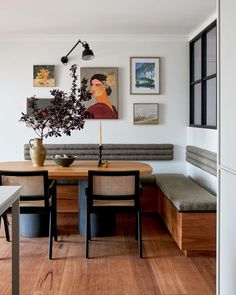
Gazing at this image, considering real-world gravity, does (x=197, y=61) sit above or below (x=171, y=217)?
above

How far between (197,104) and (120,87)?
3.53 feet

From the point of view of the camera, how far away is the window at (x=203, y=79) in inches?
186

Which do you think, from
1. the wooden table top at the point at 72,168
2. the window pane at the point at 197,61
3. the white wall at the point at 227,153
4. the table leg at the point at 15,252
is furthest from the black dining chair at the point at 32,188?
the window pane at the point at 197,61

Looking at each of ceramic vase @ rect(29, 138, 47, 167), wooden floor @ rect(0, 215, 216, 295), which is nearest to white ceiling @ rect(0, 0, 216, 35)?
ceramic vase @ rect(29, 138, 47, 167)

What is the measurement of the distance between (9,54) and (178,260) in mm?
3624

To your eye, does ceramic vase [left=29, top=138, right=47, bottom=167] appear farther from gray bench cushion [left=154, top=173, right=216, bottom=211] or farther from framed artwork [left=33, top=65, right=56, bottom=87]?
framed artwork [left=33, top=65, right=56, bottom=87]

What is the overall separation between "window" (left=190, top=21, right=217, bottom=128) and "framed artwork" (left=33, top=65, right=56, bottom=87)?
1.93 metres

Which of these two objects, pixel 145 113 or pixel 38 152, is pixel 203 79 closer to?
pixel 145 113

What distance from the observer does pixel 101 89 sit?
18.0 feet

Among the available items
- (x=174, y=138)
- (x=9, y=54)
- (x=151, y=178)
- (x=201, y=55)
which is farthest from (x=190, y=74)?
(x=9, y=54)

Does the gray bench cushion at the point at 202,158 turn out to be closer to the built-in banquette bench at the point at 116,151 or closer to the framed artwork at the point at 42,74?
the built-in banquette bench at the point at 116,151

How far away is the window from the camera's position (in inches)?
186

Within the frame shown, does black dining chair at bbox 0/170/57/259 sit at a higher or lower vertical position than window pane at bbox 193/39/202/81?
lower

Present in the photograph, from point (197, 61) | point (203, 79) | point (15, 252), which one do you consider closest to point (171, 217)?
point (203, 79)
